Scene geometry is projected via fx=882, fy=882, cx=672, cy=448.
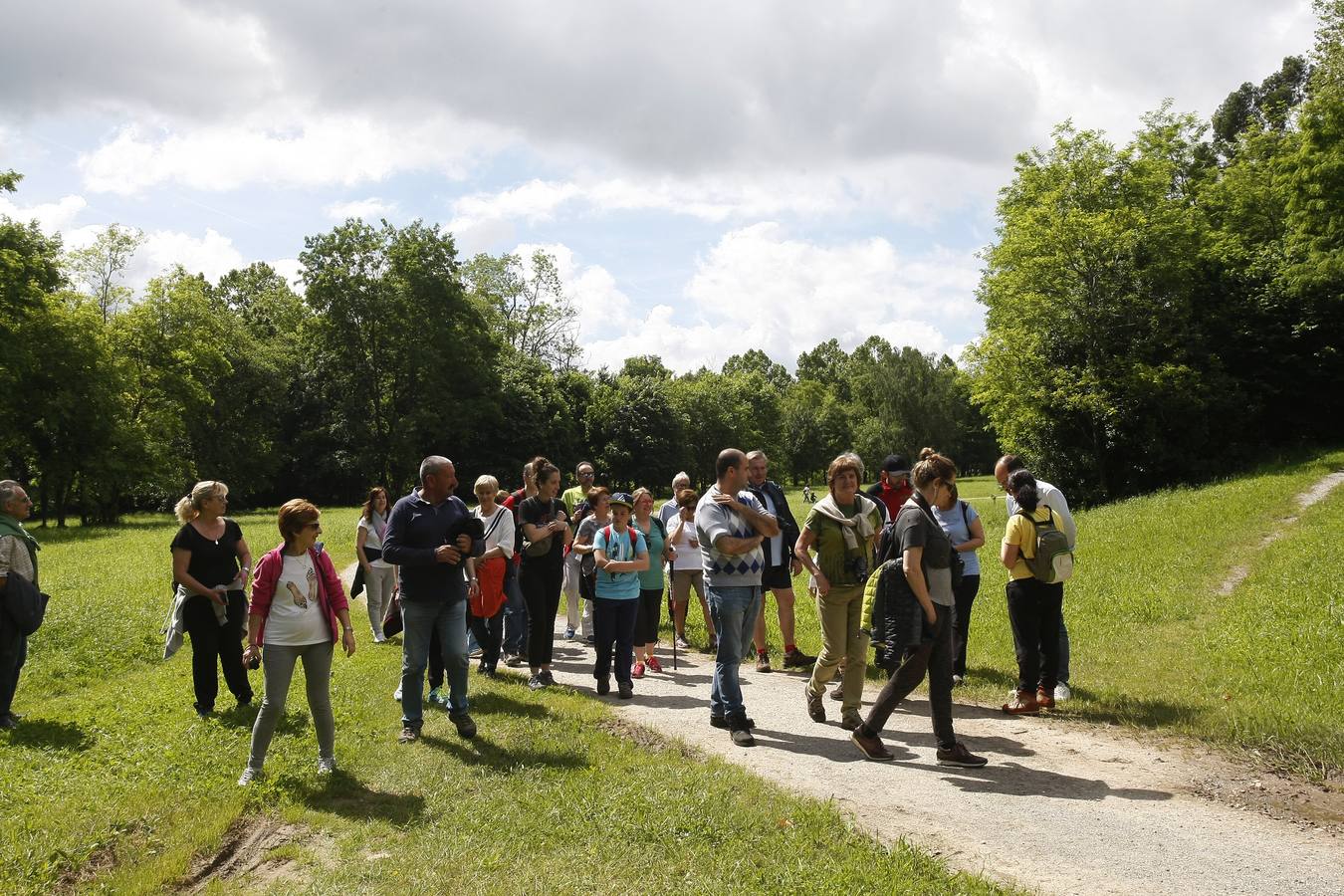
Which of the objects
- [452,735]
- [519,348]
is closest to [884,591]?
[452,735]

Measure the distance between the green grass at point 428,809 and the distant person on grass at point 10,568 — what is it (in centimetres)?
40

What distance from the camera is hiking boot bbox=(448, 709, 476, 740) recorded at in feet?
22.7

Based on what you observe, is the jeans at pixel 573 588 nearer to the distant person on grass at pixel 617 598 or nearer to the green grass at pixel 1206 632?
the green grass at pixel 1206 632

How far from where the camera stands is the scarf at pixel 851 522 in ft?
22.4

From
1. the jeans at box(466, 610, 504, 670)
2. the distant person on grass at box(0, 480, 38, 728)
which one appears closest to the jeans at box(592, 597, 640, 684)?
the jeans at box(466, 610, 504, 670)

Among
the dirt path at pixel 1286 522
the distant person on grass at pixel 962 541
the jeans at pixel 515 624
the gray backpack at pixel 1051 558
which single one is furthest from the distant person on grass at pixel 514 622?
the dirt path at pixel 1286 522

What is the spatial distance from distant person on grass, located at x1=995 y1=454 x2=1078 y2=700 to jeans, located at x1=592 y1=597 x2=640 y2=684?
362cm

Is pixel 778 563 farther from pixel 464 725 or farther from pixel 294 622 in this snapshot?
pixel 294 622

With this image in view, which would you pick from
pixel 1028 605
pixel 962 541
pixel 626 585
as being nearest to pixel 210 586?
pixel 626 585

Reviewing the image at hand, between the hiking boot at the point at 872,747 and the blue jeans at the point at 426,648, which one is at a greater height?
the blue jeans at the point at 426,648

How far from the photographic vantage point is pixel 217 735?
6988 millimetres

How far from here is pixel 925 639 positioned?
6.20m

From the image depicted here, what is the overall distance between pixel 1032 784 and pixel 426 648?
4523 millimetres

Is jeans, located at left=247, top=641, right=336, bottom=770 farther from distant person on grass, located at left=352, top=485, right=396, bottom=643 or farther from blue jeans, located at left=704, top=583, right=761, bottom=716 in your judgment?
distant person on grass, located at left=352, top=485, right=396, bottom=643
